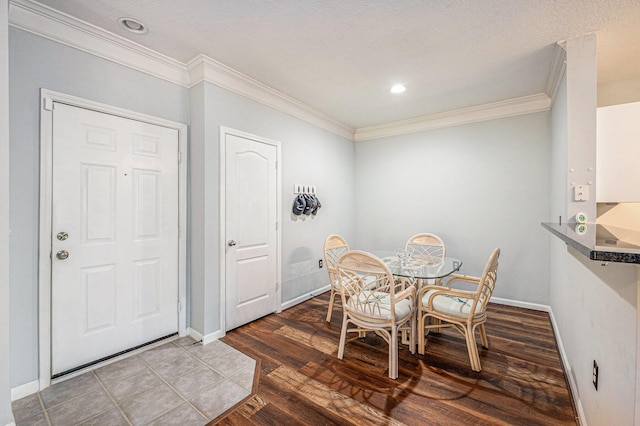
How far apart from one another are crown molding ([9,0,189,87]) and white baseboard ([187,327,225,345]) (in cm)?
244

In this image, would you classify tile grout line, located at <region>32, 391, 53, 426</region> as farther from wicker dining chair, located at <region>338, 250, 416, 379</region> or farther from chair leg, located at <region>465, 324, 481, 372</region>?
chair leg, located at <region>465, 324, 481, 372</region>

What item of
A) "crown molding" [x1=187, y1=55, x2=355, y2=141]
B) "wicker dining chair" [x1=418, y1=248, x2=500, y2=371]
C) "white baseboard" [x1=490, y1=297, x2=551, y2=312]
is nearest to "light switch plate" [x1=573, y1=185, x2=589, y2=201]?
"wicker dining chair" [x1=418, y1=248, x2=500, y2=371]

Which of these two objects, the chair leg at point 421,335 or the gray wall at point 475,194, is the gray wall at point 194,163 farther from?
the chair leg at point 421,335

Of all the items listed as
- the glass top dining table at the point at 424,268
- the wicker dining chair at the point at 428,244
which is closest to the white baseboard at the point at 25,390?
the glass top dining table at the point at 424,268

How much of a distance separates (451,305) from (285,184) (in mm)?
2270

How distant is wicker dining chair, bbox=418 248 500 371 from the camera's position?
6.87 feet

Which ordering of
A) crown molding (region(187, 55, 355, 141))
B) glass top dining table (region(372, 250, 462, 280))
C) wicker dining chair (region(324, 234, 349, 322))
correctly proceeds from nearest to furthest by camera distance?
glass top dining table (region(372, 250, 462, 280)) < crown molding (region(187, 55, 355, 141)) < wicker dining chair (region(324, 234, 349, 322))

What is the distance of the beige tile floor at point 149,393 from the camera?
1.67 m

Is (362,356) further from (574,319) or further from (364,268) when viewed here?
(574,319)

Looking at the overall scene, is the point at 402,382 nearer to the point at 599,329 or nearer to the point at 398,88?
the point at 599,329

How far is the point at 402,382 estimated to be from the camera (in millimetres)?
1981

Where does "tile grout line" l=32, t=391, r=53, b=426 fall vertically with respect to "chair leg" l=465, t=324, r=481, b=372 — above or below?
below

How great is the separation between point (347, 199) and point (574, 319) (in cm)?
319

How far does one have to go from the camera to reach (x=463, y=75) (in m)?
2.84
